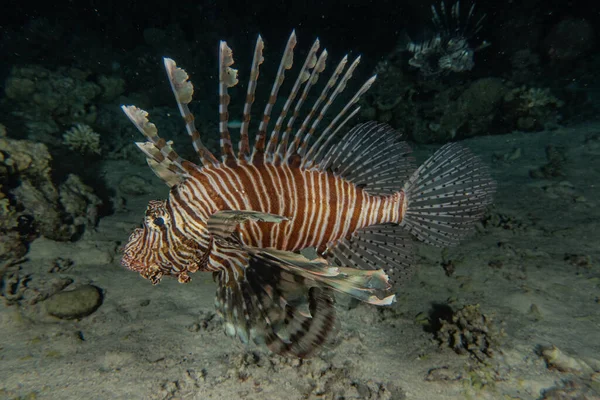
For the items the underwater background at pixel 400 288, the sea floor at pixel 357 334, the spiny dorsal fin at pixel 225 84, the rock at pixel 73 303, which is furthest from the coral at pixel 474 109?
the rock at pixel 73 303

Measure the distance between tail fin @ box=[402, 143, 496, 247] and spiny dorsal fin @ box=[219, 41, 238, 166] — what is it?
1.82m

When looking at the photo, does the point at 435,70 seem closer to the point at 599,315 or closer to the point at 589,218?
the point at 589,218

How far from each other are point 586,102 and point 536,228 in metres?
7.97

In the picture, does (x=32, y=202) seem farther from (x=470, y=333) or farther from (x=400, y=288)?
(x=470, y=333)

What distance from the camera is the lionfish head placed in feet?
7.95

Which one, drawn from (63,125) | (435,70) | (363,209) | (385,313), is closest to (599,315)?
(385,313)

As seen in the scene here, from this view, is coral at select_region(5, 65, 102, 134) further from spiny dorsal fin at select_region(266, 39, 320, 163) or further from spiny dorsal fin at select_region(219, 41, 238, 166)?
spiny dorsal fin at select_region(266, 39, 320, 163)

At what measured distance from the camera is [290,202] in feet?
9.03

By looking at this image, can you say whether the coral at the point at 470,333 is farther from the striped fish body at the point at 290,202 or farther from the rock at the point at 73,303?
the rock at the point at 73,303

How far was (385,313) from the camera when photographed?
346 cm

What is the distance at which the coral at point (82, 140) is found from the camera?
7.48 m

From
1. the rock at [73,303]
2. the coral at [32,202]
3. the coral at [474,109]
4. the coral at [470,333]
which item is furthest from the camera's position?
the coral at [474,109]

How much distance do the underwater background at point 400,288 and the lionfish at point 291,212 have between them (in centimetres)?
67

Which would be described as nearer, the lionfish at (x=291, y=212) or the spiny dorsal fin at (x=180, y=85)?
the spiny dorsal fin at (x=180, y=85)
